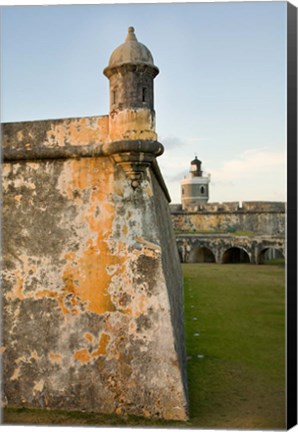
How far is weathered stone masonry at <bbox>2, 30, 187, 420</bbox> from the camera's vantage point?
428 cm

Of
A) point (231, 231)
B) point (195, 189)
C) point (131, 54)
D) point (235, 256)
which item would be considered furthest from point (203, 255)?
point (131, 54)

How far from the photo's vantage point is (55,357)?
4.45 meters

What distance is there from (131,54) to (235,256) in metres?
19.0

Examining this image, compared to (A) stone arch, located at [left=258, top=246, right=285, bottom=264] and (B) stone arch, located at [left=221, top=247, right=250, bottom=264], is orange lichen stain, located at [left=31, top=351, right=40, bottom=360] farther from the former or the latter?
(B) stone arch, located at [left=221, top=247, right=250, bottom=264]

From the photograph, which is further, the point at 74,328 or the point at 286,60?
the point at 74,328

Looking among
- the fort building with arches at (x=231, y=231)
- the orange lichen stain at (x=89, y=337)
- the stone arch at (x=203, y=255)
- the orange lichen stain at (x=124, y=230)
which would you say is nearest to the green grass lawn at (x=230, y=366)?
the orange lichen stain at (x=89, y=337)

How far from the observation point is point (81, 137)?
457 cm

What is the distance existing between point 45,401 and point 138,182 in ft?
8.10

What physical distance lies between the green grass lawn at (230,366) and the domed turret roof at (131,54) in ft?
11.6

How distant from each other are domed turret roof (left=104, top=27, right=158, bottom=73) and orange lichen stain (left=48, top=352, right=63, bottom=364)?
3.03 metres

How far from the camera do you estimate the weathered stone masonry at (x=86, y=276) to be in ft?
14.0

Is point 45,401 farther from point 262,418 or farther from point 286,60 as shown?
point 286,60

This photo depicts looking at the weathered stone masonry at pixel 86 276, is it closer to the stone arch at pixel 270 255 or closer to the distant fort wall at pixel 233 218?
the stone arch at pixel 270 255

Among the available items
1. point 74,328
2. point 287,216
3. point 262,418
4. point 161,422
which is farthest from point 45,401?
point 287,216
